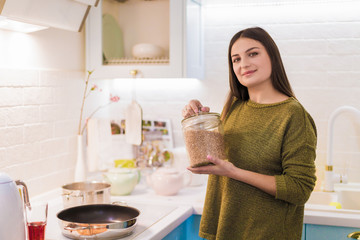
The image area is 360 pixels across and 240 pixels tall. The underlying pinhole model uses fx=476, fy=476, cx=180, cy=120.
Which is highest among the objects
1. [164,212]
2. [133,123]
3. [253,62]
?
[253,62]

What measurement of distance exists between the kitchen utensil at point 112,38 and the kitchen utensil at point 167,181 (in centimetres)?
63

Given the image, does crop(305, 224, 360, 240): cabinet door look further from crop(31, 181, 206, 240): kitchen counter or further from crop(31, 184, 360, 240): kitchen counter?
crop(31, 181, 206, 240): kitchen counter

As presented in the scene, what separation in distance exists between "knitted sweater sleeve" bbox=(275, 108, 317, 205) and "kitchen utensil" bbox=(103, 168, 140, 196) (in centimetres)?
88

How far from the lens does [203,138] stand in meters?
1.51

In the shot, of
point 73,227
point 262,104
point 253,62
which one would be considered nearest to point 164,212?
point 73,227

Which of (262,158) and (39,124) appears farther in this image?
(39,124)

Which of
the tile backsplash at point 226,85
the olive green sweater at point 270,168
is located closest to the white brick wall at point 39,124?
the tile backsplash at point 226,85

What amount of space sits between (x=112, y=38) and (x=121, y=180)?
0.72 meters

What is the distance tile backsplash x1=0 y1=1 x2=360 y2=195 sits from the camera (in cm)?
215

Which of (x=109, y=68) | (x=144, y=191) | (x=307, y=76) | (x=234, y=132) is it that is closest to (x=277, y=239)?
(x=234, y=132)

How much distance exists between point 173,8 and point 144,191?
889 mm

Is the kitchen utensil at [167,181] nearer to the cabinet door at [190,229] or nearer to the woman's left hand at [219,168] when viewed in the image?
the cabinet door at [190,229]

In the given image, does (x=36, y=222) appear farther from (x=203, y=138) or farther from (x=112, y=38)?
(x=112, y=38)

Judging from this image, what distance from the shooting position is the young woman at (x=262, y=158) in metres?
1.49
